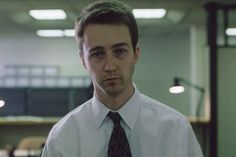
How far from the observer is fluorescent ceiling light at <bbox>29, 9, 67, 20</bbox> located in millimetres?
6853

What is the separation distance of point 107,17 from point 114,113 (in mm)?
257

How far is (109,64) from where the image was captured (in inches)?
41.7

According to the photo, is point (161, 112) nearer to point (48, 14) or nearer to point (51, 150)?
point (51, 150)

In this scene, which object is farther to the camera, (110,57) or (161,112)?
(161,112)

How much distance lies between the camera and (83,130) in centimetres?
117

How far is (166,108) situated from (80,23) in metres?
0.33

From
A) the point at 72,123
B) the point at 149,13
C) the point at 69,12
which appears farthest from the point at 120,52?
the point at 149,13

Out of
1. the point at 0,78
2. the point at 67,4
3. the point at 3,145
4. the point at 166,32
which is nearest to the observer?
the point at 67,4

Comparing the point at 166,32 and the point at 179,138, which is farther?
the point at 166,32

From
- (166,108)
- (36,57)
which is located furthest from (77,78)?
(166,108)

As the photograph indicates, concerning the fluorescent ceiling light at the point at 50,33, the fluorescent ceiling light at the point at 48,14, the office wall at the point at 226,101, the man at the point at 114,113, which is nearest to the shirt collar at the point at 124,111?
the man at the point at 114,113

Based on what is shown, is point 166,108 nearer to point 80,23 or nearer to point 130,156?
point 130,156

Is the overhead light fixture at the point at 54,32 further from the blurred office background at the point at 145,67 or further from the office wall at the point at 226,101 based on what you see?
the office wall at the point at 226,101

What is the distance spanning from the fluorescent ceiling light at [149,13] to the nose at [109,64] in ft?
18.7
